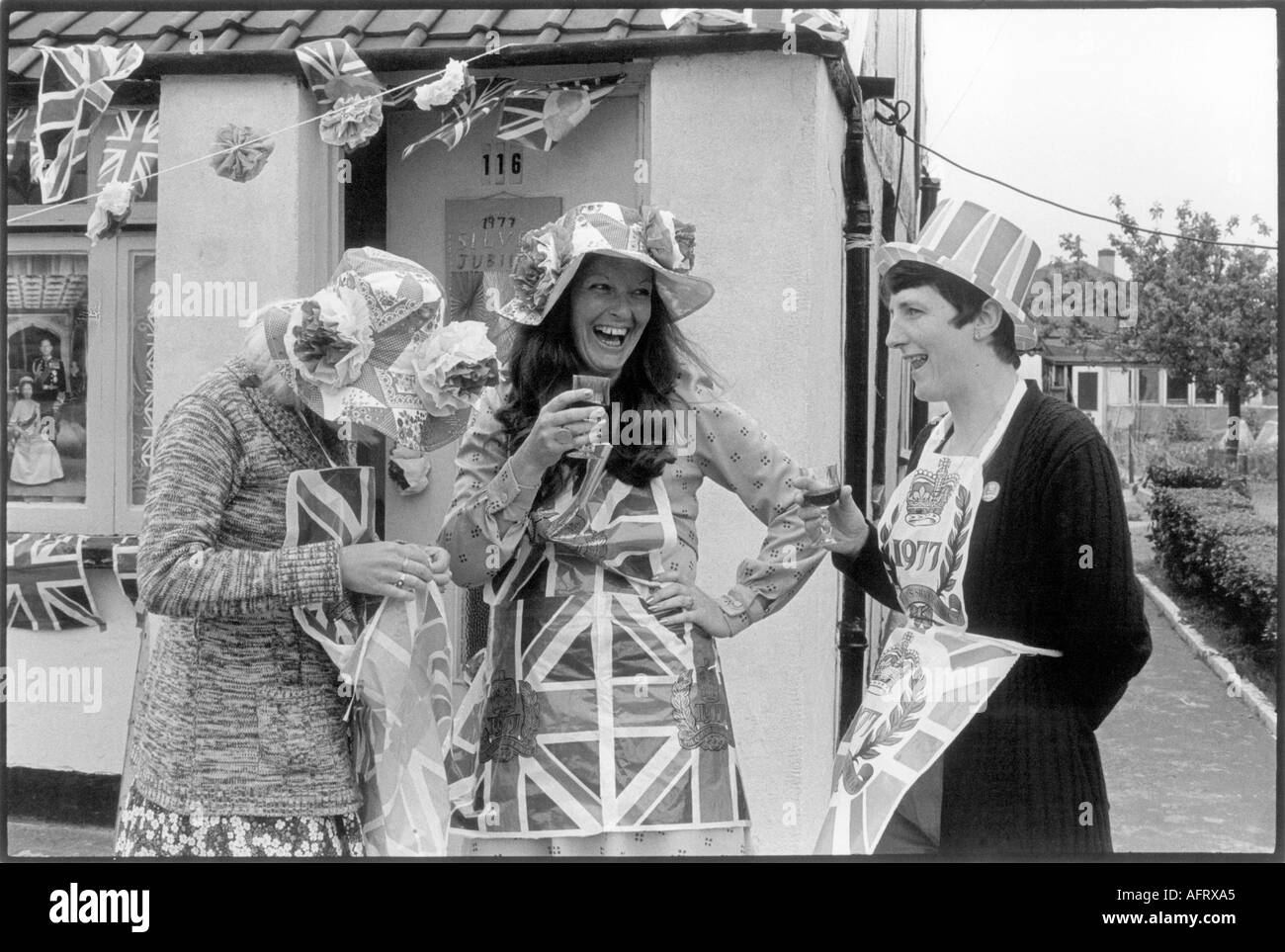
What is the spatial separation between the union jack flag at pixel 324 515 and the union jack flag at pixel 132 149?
1.03m

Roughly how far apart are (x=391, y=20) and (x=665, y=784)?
1848 millimetres

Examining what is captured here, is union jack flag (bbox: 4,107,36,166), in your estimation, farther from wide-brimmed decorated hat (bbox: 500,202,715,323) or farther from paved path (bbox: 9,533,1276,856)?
paved path (bbox: 9,533,1276,856)

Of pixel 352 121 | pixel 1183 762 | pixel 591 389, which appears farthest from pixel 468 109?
pixel 1183 762

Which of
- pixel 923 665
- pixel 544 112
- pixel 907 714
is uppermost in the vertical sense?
pixel 544 112

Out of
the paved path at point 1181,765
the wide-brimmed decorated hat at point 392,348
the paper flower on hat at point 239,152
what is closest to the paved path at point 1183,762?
the paved path at point 1181,765

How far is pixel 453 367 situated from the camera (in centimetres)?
259

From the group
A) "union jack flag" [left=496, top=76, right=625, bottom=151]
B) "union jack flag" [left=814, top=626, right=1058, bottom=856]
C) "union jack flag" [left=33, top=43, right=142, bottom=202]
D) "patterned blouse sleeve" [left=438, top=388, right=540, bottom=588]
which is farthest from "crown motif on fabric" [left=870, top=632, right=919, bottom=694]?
"union jack flag" [left=33, top=43, right=142, bottom=202]

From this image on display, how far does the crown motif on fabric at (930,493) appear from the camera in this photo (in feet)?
9.16

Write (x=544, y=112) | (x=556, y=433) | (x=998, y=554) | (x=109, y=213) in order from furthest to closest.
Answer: (x=544, y=112)
(x=109, y=213)
(x=998, y=554)
(x=556, y=433)

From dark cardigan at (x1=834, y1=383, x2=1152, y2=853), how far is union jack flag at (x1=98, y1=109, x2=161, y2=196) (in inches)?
73.7

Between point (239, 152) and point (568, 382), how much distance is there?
105 cm

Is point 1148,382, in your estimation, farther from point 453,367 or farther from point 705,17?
point 453,367

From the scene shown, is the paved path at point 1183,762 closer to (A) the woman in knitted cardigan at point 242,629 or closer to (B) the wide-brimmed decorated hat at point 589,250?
(B) the wide-brimmed decorated hat at point 589,250
